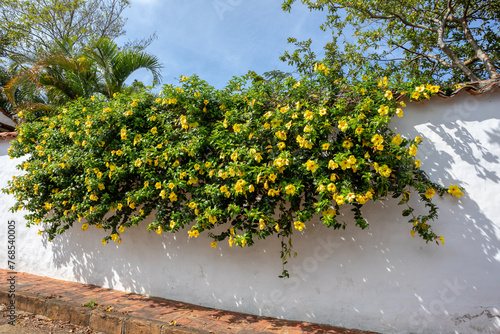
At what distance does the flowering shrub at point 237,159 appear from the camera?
3.08 meters

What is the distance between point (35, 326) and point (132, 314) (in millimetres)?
1155

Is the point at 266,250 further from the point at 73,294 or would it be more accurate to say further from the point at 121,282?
the point at 73,294

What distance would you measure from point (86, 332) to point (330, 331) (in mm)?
2665

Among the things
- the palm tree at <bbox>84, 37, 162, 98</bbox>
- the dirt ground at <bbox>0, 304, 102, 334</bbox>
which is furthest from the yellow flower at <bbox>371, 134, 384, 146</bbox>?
the palm tree at <bbox>84, 37, 162, 98</bbox>

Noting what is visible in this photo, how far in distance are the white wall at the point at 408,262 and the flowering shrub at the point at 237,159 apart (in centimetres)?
18

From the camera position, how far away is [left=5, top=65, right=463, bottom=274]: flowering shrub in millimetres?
3082

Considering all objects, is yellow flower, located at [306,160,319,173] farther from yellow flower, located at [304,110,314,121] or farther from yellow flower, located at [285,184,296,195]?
yellow flower, located at [304,110,314,121]

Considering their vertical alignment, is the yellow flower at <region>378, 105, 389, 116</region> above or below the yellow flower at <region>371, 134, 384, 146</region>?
above

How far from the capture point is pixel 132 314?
3668mm

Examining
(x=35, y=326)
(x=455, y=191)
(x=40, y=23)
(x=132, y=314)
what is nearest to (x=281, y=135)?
(x=455, y=191)

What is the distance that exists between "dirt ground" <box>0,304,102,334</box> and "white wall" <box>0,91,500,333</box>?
4.70 feet

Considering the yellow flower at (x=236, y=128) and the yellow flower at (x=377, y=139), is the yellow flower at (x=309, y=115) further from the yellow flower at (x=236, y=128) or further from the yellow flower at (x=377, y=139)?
the yellow flower at (x=236, y=128)

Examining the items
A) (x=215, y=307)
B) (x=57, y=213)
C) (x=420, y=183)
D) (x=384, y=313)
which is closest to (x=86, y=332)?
(x=215, y=307)

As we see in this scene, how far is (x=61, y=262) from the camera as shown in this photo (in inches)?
208
